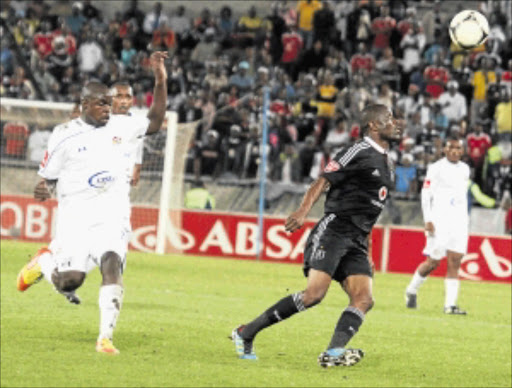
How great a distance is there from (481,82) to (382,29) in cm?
281

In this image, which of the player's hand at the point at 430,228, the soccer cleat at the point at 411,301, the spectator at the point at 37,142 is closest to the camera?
the player's hand at the point at 430,228

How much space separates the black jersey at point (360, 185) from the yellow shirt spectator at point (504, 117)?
56.2 feet

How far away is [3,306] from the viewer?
45.1ft

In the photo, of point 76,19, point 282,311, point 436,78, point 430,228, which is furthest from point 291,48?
point 282,311

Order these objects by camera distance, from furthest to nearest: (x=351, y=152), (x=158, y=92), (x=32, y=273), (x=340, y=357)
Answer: (x=32, y=273), (x=158, y=92), (x=351, y=152), (x=340, y=357)

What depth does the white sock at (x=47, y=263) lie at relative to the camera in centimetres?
1134

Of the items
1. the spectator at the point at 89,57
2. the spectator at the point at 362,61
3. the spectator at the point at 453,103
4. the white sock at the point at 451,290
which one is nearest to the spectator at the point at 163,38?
the spectator at the point at 89,57

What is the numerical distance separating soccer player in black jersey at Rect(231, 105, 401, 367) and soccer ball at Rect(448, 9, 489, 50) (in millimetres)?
3458

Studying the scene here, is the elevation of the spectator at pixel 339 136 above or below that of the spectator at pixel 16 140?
above

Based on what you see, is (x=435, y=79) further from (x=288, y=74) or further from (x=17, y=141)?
(x=17, y=141)

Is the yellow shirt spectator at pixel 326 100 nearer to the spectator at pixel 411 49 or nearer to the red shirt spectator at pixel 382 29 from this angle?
the spectator at pixel 411 49

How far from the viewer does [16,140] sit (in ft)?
75.3

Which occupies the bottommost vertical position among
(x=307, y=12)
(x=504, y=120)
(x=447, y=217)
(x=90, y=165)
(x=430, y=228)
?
(x=430, y=228)

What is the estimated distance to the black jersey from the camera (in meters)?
10.1
